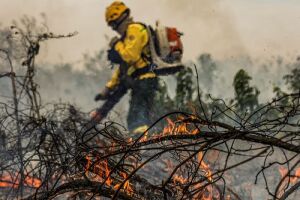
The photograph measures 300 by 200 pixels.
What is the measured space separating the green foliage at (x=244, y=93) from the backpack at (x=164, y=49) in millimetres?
2077

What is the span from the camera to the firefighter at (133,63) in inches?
359

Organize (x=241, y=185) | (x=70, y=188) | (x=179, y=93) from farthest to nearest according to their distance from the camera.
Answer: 1. (x=179, y=93)
2. (x=241, y=185)
3. (x=70, y=188)

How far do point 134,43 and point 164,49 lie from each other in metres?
0.56

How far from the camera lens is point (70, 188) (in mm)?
2768

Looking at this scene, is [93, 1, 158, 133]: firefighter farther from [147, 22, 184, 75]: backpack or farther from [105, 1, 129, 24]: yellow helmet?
[147, 22, 184, 75]: backpack

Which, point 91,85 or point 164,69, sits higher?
point 91,85

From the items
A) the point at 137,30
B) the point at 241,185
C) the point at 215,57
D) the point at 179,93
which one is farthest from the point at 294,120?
the point at 215,57

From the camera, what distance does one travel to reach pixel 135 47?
29.8 ft

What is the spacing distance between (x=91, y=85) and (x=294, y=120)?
65.4 ft

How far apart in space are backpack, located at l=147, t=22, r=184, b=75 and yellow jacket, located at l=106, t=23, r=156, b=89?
0.13 m

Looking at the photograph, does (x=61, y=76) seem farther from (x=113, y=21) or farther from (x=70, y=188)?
(x=70, y=188)

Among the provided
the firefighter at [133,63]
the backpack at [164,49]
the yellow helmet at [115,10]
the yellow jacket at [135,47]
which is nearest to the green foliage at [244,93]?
the backpack at [164,49]

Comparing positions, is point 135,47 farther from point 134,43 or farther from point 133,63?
point 133,63

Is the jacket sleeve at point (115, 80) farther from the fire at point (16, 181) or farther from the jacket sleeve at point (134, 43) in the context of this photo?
the fire at point (16, 181)
